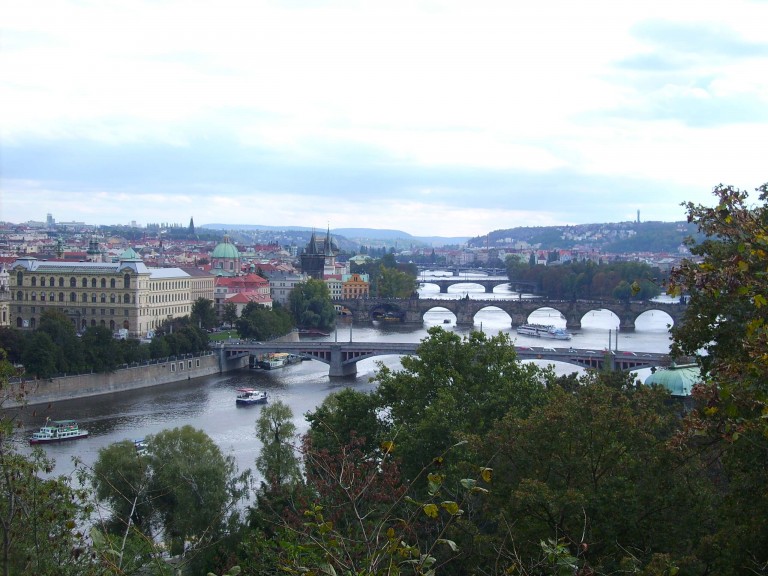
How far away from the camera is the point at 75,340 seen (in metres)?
27.9

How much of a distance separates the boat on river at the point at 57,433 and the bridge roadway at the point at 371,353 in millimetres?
11933

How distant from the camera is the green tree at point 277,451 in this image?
12.9 meters

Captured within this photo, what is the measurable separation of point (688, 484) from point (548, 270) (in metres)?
73.1

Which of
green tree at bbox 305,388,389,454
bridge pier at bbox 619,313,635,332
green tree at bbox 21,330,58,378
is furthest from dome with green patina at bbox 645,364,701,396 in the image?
bridge pier at bbox 619,313,635,332

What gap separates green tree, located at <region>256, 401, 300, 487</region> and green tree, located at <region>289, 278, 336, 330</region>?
32.4 meters

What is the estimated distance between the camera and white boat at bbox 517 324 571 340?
4362 cm

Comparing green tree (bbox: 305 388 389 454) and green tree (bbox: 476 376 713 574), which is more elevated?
green tree (bbox: 476 376 713 574)

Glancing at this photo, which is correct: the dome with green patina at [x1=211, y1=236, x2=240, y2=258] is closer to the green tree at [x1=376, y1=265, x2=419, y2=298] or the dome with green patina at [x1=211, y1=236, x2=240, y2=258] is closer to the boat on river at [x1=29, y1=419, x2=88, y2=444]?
the green tree at [x1=376, y1=265, x2=419, y2=298]

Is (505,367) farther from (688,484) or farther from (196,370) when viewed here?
(196,370)

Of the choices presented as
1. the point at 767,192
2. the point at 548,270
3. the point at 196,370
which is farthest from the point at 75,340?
the point at 548,270

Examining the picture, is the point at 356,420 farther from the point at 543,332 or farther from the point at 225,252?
the point at 225,252

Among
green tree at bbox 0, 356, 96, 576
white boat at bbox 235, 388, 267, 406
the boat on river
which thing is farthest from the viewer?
white boat at bbox 235, 388, 267, 406

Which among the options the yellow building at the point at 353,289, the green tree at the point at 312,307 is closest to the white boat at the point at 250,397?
the green tree at the point at 312,307

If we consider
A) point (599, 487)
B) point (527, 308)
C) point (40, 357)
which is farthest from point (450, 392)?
point (527, 308)
